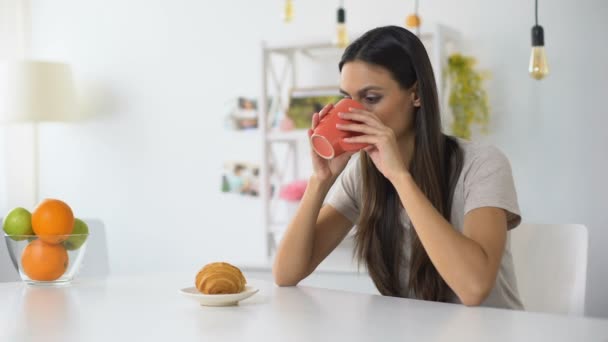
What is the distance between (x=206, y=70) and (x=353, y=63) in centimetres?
213

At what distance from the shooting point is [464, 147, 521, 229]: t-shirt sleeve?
1546 millimetres

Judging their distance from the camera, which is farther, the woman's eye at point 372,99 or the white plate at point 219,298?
the woman's eye at point 372,99

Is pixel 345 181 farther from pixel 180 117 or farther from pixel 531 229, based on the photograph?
pixel 180 117

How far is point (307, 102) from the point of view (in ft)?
10.6

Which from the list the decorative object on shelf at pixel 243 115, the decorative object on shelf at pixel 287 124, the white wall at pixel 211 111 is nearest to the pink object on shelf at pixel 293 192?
the decorative object on shelf at pixel 287 124

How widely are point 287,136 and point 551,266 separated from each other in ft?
5.18

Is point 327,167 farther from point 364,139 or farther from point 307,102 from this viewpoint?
point 307,102

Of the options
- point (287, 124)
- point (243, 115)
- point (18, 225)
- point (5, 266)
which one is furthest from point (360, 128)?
point (243, 115)

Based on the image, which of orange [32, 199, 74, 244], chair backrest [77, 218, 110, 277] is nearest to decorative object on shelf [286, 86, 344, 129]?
chair backrest [77, 218, 110, 277]

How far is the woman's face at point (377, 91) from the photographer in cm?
168

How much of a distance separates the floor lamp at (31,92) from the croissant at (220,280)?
103 inches

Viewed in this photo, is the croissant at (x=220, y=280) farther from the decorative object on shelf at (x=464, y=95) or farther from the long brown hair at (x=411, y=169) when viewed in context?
the decorative object on shelf at (x=464, y=95)

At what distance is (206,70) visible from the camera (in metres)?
3.75

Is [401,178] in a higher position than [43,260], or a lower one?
higher
